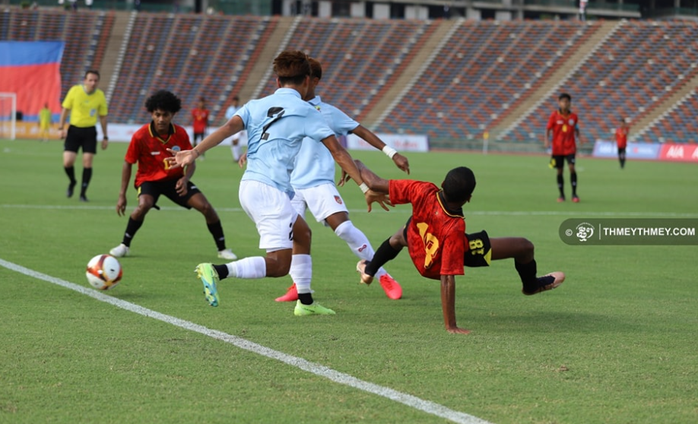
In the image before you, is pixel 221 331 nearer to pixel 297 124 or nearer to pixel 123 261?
pixel 297 124

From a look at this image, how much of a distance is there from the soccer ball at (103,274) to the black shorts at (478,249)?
2971 mm

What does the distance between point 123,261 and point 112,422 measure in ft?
19.6

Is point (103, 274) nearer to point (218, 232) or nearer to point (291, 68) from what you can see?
point (291, 68)

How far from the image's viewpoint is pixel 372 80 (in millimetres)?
56719

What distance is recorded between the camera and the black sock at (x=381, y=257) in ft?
25.0

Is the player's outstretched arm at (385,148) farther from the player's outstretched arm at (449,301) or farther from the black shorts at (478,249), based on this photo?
the player's outstretched arm at (449,301)

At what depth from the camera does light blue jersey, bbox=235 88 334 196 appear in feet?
22.4

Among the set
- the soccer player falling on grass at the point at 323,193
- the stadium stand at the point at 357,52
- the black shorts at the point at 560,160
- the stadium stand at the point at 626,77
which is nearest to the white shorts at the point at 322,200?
the soccer player falling on grass at the point at 323,193

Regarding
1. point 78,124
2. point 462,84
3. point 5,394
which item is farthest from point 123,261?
point 462,84

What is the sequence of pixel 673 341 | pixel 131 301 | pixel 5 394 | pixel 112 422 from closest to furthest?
pixel 112 422, pixel 5 394, pixel 673 341, pixel 131 301

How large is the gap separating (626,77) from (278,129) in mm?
48713

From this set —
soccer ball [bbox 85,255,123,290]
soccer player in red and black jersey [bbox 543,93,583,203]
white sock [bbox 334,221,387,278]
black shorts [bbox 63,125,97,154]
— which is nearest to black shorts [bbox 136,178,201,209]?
soccer ball [bbox 85,255,123,290]

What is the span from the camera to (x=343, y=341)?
6277 mm

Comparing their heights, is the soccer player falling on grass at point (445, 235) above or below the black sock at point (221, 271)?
above
